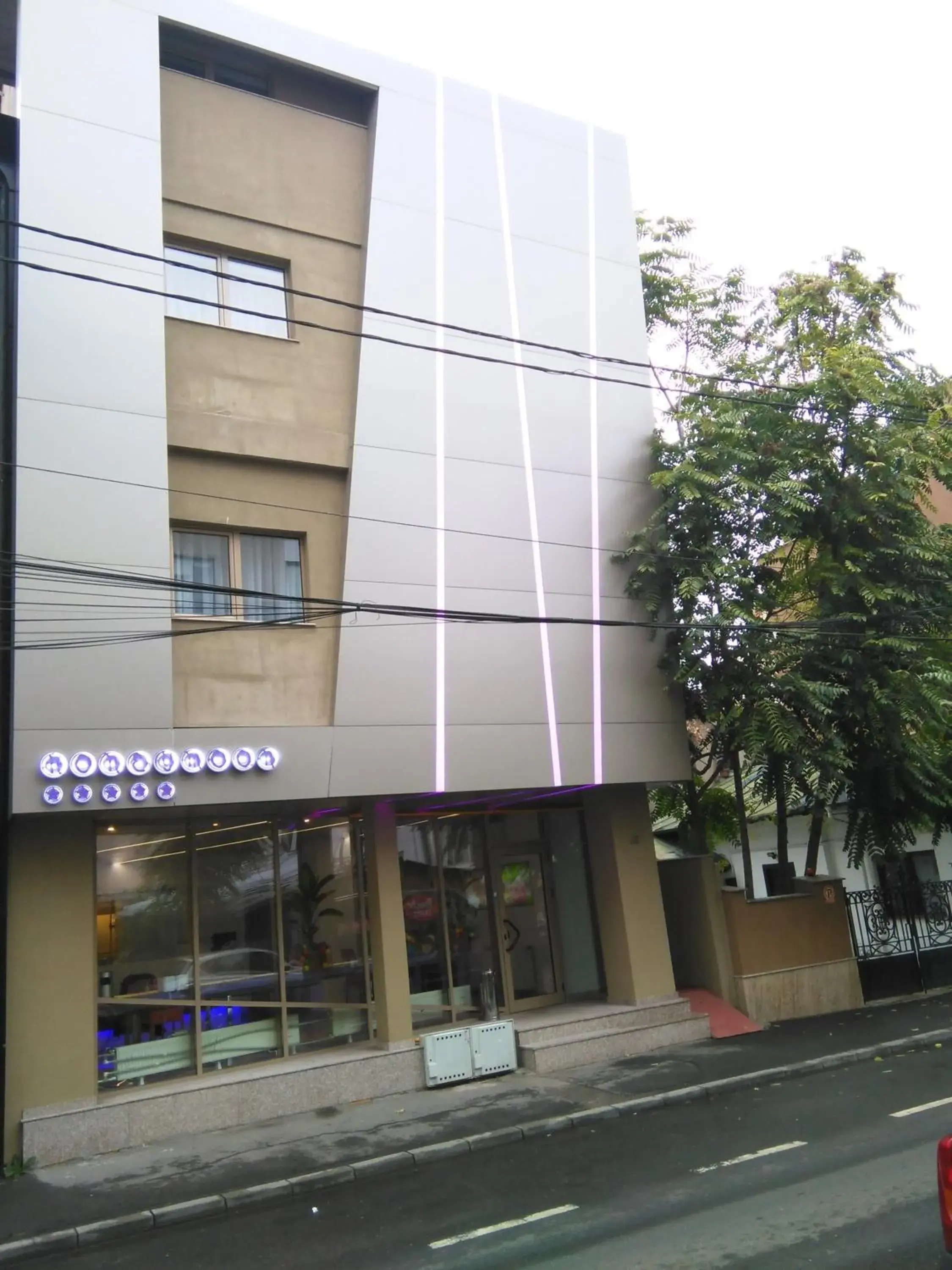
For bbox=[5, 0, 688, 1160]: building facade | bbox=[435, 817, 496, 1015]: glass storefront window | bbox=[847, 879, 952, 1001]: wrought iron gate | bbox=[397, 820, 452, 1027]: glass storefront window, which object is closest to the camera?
bbox=[5, 0, 688, 1160]: building facade

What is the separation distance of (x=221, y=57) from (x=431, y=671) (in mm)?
9240

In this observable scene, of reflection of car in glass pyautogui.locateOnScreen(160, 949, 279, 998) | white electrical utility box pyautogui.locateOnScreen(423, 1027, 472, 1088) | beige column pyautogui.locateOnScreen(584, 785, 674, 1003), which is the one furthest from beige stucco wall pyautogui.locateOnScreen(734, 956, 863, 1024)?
reflection of car in glass pyautogui.locateOnScreen(160, 949, 279, 998)

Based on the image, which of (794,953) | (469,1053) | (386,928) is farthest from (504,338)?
(794,953)

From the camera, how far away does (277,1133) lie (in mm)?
10930

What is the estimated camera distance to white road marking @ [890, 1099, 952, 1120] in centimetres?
966

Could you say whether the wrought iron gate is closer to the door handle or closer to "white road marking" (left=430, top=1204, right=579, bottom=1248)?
the door handle

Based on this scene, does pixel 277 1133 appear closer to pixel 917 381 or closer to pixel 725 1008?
pixel 725 1008

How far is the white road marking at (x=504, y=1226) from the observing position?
23.9 ft

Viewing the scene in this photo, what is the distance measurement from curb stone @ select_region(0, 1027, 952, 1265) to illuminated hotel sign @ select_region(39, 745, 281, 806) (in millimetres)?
4017

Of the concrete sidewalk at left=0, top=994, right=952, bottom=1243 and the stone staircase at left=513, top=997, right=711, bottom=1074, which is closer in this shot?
the concrete sidewalk at left=0, top=994, right=952, bottom=1243

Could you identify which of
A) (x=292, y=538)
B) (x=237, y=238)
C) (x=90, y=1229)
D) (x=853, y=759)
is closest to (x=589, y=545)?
(x=292, y=538)

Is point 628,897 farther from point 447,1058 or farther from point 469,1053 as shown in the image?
point 447,1058

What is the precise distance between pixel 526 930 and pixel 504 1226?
8.10 m

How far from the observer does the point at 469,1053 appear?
499 inches
